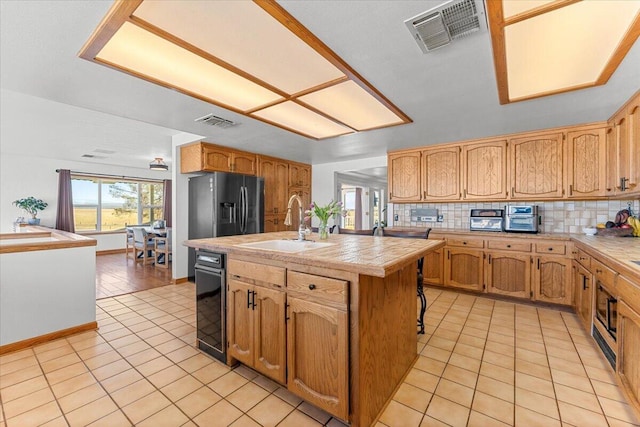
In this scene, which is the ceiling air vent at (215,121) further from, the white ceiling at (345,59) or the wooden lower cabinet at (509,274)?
the wooden lower cabinet at (509,274)

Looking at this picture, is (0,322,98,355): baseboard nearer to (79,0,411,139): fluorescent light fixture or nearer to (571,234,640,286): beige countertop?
(79,0,411,139): fluorescent light fixture

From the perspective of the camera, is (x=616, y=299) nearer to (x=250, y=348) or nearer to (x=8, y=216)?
(x=250, y=348)

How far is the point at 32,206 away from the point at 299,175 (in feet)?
19.0

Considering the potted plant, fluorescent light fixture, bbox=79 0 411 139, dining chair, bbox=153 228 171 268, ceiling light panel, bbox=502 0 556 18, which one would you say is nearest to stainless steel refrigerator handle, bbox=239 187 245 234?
fluorescent light fixture, bbox=79 0 411 139

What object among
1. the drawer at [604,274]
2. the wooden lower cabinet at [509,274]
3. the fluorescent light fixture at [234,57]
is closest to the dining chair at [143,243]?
the fluorescent light fixture at [234,57]

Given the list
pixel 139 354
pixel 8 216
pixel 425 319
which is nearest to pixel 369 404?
pixel 425 319

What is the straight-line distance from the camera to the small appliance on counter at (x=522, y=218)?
11.4 feet

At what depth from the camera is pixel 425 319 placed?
9.74ft

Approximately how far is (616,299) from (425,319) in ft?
5.05

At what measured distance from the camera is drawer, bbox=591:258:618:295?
1.83 m

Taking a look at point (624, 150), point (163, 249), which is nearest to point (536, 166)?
point (624, 150)

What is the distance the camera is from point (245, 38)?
160 cm

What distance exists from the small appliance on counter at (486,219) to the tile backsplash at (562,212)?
0.28 m

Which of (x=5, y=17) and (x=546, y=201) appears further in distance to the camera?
(x=546, y=201)
